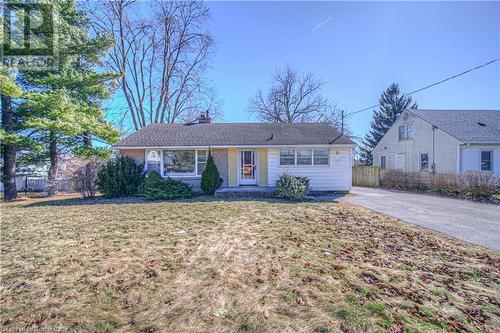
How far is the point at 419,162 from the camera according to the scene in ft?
64.5

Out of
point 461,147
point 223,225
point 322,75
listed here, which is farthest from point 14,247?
point 322,75

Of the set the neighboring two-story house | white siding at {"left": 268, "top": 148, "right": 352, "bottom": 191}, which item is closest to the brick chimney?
white siding at {"left": 268, "top": 148, "right": 352, "bottom": 191}

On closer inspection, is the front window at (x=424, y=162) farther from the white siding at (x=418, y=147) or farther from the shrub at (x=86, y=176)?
the shrub at (x=86, y=176)

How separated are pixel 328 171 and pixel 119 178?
10.7 m

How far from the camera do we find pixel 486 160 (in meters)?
16.2

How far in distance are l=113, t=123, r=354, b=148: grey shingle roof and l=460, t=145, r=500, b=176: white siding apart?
9.59 m

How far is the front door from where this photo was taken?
1322cm

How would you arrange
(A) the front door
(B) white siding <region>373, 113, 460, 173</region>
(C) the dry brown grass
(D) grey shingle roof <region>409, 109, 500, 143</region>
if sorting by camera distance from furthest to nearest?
(B) white siding <region>373, 113, 460, 173</region>, (D) grey shingle roof <region>409, 109, 500, 143</region>, (A) the front door, (C) the dry brown grass

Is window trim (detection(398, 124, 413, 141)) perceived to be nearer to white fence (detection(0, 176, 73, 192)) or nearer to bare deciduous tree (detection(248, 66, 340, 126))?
bare deciduous tree (detection(248, 66, 340, 126))

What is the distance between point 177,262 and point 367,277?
2.89 metres

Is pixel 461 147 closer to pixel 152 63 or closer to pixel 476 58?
pixel 476 58

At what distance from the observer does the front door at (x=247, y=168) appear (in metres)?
13.2

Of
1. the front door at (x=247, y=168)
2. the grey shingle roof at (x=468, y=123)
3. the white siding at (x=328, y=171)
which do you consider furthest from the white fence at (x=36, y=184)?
the grey shingle roof at (x=468, y=123)

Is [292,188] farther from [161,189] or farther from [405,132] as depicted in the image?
[405,132]
